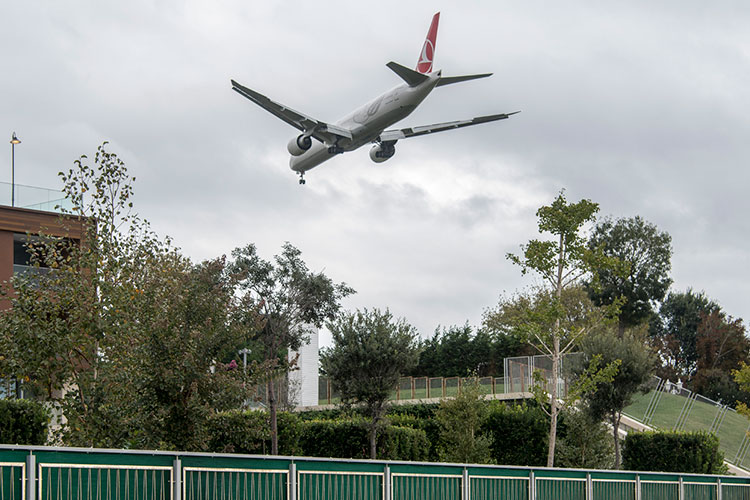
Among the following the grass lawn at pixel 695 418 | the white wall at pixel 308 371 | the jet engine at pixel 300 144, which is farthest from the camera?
the white wall at pixel 308 371

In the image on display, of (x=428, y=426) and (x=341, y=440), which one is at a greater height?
(x=341, y=440)

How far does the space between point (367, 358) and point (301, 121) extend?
17.5 meters

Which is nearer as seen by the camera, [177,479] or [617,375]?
[177,479]

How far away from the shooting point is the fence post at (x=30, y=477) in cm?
1044

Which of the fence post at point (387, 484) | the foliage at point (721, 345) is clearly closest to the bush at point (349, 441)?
the fence post at point (387, 484)

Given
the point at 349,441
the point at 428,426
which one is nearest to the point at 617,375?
the point at 349,441

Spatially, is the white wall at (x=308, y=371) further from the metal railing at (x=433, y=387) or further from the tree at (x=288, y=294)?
the tree at (x=288, y=294)

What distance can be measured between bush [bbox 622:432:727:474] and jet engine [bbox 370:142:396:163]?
20628 millimetres

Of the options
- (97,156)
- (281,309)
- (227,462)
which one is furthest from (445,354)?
(227,462)

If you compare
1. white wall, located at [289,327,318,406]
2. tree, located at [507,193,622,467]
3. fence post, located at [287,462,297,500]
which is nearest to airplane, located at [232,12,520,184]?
tree, located at [507,193,622,467]

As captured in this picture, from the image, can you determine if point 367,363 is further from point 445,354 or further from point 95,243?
point 445,354

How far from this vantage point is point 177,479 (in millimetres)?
12266

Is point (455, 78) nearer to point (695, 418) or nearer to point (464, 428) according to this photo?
point (464, 428)

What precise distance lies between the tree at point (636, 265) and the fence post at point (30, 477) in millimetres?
67575
